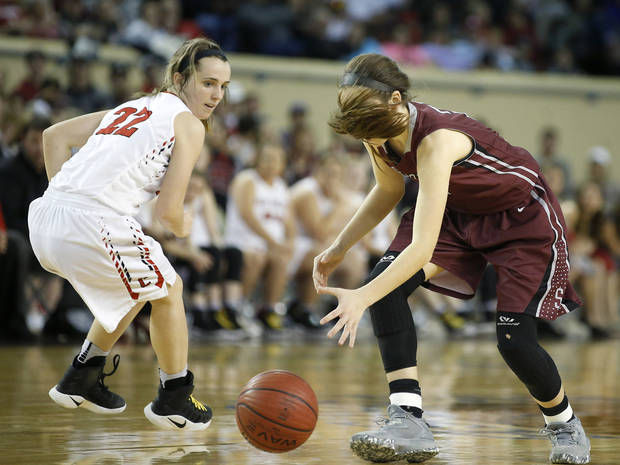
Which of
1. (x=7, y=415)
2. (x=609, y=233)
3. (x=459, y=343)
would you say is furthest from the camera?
(x=609, y=233)

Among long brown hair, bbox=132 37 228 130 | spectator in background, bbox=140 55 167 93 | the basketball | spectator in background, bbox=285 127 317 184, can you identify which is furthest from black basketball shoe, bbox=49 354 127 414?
spectator in background, bbox=285 127 317 184

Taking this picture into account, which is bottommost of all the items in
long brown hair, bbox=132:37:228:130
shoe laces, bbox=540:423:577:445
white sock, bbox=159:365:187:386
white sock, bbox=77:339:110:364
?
white sock, bbox=77:339:110:364

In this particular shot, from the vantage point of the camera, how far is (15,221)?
7.98 metres

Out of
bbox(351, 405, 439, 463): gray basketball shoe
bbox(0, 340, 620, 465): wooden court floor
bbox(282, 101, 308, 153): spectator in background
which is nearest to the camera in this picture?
bbox(351, 405, 439, 463): gray basketball shoe

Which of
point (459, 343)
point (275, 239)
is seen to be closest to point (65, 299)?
point (275, 239)

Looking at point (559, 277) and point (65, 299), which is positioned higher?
point (559, 277)

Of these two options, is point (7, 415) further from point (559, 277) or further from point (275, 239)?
point (275, 239)

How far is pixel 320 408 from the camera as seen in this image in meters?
4.65

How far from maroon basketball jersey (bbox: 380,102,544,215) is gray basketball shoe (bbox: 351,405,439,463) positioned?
867 millimetres

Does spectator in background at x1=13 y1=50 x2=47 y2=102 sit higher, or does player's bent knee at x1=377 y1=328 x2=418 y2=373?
player's bent knee at x1=377 y1=328 x2=418 y2=373

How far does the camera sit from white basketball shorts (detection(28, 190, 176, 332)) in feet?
11.9

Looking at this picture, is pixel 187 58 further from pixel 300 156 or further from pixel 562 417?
pixel 300 156

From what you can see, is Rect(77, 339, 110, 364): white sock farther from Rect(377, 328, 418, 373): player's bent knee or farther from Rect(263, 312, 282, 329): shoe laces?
Rect(263, 312, 282, 329): shoe laces

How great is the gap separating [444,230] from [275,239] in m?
5.82
